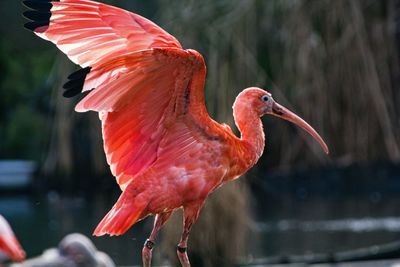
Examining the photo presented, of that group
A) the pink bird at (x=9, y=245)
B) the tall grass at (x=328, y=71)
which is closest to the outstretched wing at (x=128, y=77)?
the pink bird at (x=9, y=245)

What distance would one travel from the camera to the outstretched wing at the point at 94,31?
6516 millimetres

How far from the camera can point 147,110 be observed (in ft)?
22.0

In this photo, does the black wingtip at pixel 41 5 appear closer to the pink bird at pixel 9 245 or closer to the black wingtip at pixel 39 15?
the black wingtip at pixel 39 15

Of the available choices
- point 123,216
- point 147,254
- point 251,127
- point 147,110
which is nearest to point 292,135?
point 251,127

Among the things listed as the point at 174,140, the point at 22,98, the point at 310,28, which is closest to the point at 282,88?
the point at 310,28

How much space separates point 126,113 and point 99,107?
36 cm

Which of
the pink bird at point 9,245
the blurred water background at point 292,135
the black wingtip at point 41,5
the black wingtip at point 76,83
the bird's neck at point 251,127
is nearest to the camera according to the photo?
the pink bird at point 9,245

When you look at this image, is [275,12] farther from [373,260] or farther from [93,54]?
[93,54]

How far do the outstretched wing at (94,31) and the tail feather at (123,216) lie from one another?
2.84 ft

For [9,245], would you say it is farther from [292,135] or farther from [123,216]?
[292,135]

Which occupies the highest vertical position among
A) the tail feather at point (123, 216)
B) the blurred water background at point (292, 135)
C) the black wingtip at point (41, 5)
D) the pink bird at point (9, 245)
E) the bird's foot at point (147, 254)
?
the black wingtip at point (41, 5)

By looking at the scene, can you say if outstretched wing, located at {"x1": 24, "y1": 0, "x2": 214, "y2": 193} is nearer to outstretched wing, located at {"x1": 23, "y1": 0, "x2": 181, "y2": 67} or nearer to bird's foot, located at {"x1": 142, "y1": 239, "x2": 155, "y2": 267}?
outstretched wing, located at {"x1": 23, "y1": 0, "x2": 181, "y2": 67}

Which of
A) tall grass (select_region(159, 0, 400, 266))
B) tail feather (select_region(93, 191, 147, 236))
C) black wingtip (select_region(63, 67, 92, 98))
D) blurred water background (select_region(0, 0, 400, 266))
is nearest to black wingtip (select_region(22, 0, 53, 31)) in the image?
black wingtip (select_region(63, 67, 92, 98))

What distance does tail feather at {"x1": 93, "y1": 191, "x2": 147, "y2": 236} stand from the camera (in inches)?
249
